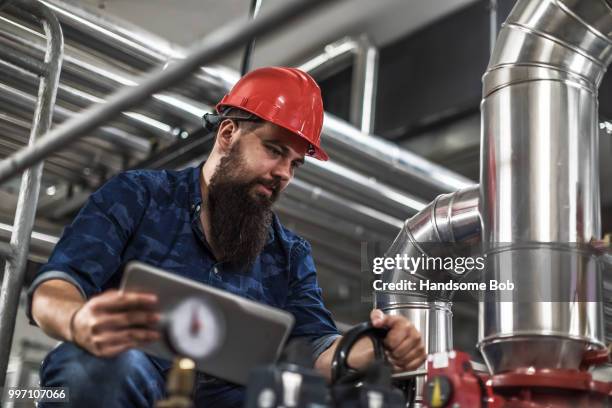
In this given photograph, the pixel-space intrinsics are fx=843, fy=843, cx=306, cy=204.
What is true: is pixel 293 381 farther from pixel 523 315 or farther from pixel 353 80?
pixel 353 80

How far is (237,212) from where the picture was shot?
1920 mm

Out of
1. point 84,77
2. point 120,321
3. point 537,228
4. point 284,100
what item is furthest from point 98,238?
point 84,77

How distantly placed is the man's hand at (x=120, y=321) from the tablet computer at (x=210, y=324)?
0.7 inches

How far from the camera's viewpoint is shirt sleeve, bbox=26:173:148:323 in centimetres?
154

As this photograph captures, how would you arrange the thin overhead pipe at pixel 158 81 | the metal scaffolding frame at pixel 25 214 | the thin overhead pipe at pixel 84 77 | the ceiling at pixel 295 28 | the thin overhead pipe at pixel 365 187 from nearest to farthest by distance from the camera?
the thin overhead pipe at pixel 158 81, the metal scaffolding frame at pixel 25 214, the thin overhead pipe at pixel 84 77, the thin overhead pipe at pixel 365 187, the ceiling at pixel 295 28

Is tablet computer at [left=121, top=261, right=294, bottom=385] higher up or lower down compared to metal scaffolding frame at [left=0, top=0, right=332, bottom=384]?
lower down

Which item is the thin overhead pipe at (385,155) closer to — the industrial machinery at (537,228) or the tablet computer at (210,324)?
the industrial machinery at (537,228)

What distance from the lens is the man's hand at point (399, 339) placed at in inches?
61.6

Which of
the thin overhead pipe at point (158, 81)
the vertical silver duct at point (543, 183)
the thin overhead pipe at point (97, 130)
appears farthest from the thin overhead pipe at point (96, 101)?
the thin overhead pipe at point (158, 81)

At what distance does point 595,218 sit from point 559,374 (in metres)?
0.38

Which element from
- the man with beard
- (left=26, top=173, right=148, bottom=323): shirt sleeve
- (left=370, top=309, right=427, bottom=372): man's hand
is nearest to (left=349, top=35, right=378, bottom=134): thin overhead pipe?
the man with beard

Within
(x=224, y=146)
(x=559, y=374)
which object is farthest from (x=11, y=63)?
(x=559, y=374)

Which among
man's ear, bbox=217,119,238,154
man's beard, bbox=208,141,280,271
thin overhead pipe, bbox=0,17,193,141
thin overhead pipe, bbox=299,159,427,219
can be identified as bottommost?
man's beard, bbox=208,141,280,271

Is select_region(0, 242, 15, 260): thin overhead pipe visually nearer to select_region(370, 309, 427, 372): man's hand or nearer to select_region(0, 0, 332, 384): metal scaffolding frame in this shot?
select_region(0, 0, 332, 384): metal scaffolding frame
